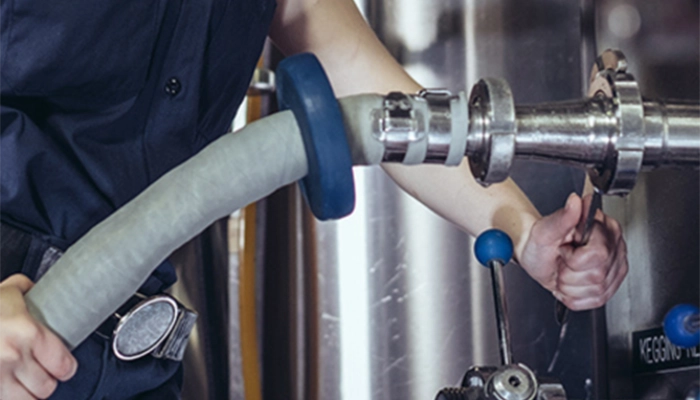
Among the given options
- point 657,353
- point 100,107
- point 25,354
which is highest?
point 100,107

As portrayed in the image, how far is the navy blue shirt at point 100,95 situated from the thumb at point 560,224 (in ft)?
0.78

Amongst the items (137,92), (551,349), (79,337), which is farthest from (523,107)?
(551,349)

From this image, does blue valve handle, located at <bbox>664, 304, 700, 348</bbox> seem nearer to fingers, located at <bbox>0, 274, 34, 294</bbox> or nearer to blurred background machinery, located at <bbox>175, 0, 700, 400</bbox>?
blurred background machinery, located at <bbox>175, 0, 700, 400</bbox>

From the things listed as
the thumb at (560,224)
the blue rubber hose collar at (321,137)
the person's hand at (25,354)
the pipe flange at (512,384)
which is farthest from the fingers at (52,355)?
the thumb at (560,224)

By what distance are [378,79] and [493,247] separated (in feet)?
0.65

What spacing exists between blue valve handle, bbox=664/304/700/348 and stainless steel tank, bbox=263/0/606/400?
0.19m

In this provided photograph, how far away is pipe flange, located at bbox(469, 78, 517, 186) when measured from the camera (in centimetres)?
40

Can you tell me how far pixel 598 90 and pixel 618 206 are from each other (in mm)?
348

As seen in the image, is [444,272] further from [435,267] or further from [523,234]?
[523,234]

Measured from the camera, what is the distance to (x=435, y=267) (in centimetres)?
87

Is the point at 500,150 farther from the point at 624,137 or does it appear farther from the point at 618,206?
the point at 618,206

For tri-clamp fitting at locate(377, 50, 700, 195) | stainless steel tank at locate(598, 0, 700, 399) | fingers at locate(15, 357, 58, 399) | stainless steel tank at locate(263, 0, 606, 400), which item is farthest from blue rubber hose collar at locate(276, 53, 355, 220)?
stainless steel tank at locate(263, 0, 606, 400)

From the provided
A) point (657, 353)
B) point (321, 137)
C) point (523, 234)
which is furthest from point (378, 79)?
point (321, 137)

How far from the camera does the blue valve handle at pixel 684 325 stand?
0.61m
